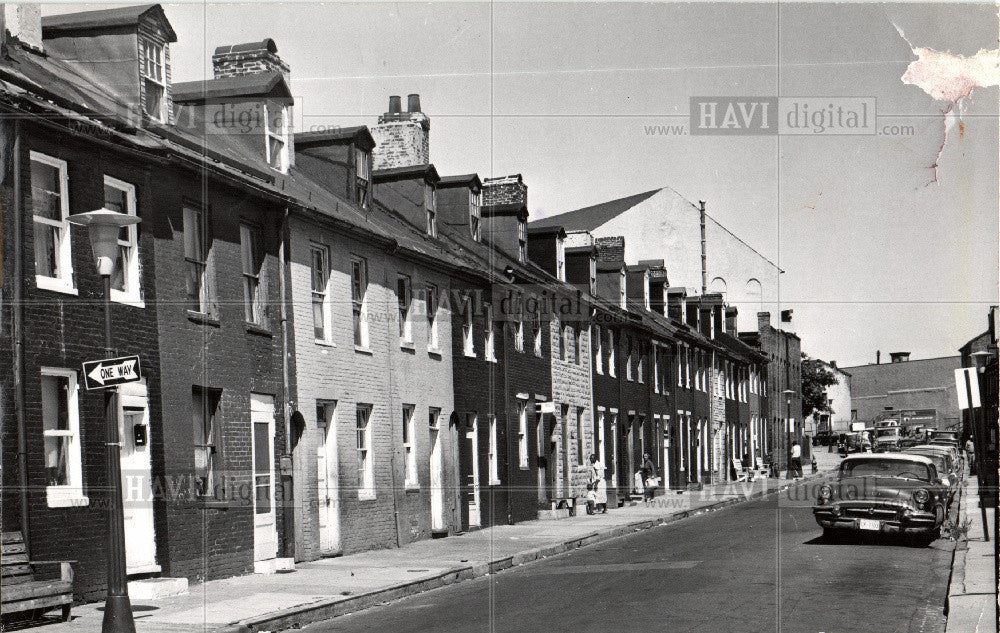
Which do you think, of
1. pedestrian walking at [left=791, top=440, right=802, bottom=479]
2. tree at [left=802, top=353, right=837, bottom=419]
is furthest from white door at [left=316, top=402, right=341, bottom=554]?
pedestrian walking at [left=791, top=440, right=802, bottom=479]

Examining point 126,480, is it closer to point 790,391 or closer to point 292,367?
point 292,367

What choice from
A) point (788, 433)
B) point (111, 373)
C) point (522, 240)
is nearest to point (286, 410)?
point (111, 373)

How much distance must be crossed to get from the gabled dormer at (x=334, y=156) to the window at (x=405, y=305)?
6.29 feet

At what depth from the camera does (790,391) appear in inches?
1388

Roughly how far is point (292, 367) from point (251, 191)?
308 centimetres

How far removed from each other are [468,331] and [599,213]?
62.1 ft

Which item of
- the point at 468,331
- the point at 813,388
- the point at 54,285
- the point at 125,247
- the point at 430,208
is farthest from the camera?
the point at 813,388

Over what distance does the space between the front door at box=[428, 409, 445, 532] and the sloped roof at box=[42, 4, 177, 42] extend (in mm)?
10843

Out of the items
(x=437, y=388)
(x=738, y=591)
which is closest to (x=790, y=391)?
(x=437, y=388)

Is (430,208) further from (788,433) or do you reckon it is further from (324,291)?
(788,433)

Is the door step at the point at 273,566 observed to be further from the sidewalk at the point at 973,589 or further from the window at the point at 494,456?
the window at the point at 494,456

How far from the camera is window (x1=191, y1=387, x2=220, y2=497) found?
643 inches

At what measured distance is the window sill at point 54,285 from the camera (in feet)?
42.8

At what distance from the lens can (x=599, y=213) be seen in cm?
4409
